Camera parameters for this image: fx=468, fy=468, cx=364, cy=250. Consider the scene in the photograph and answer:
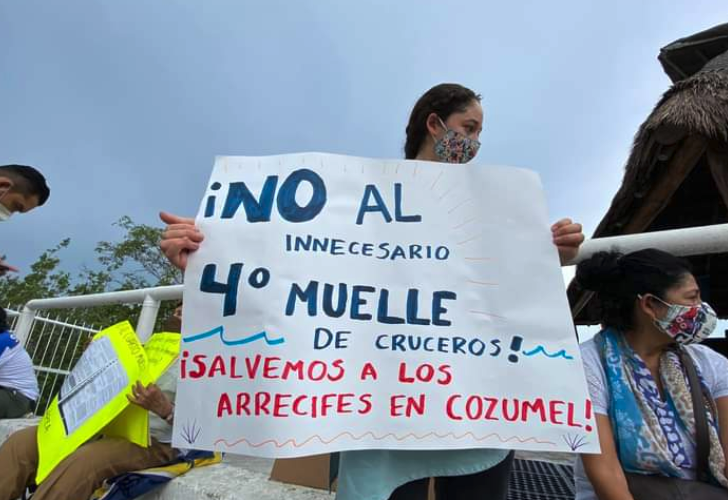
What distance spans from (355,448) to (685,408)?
92 cm

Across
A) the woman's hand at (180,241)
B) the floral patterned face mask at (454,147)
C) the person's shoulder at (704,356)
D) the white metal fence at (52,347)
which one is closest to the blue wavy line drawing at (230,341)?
the woman's hand at (180,241)

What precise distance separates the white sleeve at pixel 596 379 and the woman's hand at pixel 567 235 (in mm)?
371

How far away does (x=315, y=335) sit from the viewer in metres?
1.05

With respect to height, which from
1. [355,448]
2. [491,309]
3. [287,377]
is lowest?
[355,448]

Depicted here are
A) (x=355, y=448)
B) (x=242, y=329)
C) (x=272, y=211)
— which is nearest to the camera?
(x=355, y=448)

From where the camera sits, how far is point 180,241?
1111 mm

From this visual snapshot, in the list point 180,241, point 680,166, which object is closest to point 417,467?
point 180,241

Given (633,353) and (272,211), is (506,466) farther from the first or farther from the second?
(272,211)

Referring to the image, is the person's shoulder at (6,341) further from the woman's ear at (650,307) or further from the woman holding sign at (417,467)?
the woman's ear at (650,307)

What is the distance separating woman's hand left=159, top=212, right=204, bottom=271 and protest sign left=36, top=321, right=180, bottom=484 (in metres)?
0.81

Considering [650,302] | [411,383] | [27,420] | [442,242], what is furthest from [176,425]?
[27,420]

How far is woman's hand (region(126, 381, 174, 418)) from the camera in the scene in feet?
5.44

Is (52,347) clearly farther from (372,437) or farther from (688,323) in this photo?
(688,323)

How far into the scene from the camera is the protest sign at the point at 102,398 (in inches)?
63.6
